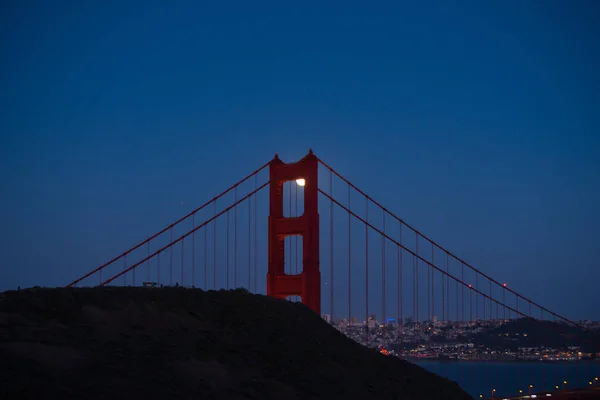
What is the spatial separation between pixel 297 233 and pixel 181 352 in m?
17.7

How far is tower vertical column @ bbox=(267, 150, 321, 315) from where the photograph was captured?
3350 centimetres

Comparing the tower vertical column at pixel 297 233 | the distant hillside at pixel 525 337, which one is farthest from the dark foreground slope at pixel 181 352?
the distant hillside at pixel 525 337

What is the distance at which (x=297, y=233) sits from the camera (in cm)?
3497

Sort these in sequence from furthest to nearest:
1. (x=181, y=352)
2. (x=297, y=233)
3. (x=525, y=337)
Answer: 1. (x=525, y=337)
2. (x=297, y=233)
3. (x=181, y=352)

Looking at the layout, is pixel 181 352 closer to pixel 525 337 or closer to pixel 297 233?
pixel 297 233

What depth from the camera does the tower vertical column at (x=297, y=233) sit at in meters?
33.5

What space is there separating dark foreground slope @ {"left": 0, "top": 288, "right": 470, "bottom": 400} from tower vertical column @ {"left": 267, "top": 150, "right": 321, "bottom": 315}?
625 cm

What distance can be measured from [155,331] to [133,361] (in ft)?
9.10

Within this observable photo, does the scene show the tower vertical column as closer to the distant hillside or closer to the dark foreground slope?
the dark foreground slope

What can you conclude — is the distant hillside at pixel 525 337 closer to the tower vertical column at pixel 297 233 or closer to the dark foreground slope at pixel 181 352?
the tower vertical column at pixel 297 233

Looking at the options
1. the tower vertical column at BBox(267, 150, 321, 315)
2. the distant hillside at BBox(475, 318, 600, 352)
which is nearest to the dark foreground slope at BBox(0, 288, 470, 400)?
the tower vertical column at BBox(267, 150, 321, 315)

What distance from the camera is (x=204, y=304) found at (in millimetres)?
22828

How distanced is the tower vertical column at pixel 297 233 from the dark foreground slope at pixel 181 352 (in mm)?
6254

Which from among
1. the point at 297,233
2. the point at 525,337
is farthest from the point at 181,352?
the point at 525,337
